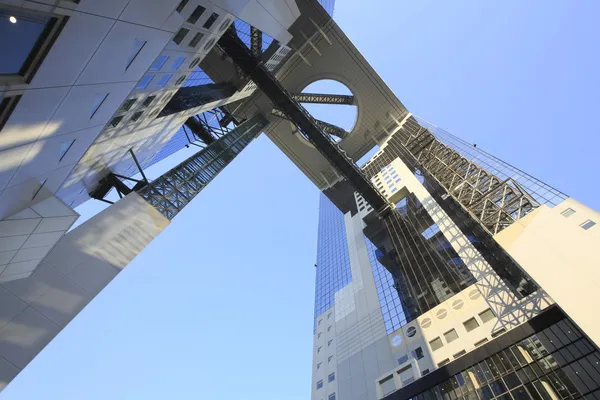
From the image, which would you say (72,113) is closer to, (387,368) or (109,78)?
(109,78)

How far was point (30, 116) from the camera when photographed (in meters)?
9.30

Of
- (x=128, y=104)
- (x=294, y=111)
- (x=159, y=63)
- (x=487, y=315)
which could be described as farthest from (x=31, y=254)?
(x=294, y=111)

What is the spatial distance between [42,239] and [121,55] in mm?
7854

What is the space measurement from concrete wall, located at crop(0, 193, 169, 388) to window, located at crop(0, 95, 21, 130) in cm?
777

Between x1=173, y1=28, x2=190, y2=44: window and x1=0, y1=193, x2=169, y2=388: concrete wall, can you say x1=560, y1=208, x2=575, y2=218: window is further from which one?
x1=0, y1=193, x2=169, y2=388: concrete wall

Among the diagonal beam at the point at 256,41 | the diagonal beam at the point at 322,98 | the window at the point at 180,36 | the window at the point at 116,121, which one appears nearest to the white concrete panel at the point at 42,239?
the window at the point at 116,121

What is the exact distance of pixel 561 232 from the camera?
2147cm

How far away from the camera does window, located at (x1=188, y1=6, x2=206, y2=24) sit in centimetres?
1984

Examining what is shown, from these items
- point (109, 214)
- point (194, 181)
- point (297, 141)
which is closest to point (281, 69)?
point (297, 141)

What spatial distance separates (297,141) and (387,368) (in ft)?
161

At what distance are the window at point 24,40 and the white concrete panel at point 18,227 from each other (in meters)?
6.26

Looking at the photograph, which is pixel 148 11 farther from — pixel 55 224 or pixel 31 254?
pixel 31 254

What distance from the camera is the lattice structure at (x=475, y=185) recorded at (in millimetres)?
30000

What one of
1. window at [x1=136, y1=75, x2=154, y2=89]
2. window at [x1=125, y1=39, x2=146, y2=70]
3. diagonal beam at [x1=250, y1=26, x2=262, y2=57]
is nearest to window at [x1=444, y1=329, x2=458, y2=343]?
window at [x1=125, y1=39, x2=146, y2=70]
